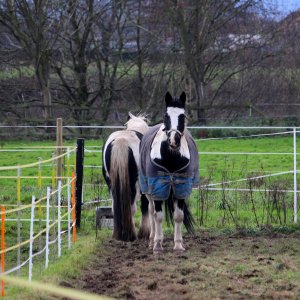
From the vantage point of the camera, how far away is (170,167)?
910 centimetres

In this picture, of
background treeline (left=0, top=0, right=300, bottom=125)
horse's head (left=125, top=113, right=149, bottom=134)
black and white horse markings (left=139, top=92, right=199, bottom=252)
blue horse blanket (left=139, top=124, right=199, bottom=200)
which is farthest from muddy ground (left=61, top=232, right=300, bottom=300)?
background treeline (left=0, top=0, right=300, bottom=125)

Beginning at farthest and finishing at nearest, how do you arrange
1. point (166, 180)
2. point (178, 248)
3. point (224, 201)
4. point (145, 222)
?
point (224, 201)
point (145, 222)
point (178, 248)
point (166, 180)

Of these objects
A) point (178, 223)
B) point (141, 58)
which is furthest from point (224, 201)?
point (141, 58)

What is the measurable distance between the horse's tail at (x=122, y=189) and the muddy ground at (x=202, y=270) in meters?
0.20

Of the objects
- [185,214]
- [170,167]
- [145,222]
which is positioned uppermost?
[170,167]

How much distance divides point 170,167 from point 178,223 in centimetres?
75

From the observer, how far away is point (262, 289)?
6.52 metres

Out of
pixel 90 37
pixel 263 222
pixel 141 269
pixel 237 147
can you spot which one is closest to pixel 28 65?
pixel 90 37

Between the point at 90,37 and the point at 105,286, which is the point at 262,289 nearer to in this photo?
the point at 105,286

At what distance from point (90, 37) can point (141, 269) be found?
793 inches

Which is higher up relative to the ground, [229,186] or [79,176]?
[79,176]

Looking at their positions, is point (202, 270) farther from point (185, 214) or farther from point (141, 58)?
point (141, 58)

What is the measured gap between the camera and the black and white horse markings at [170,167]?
8.84 metres

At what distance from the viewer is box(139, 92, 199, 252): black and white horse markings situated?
884 cm
